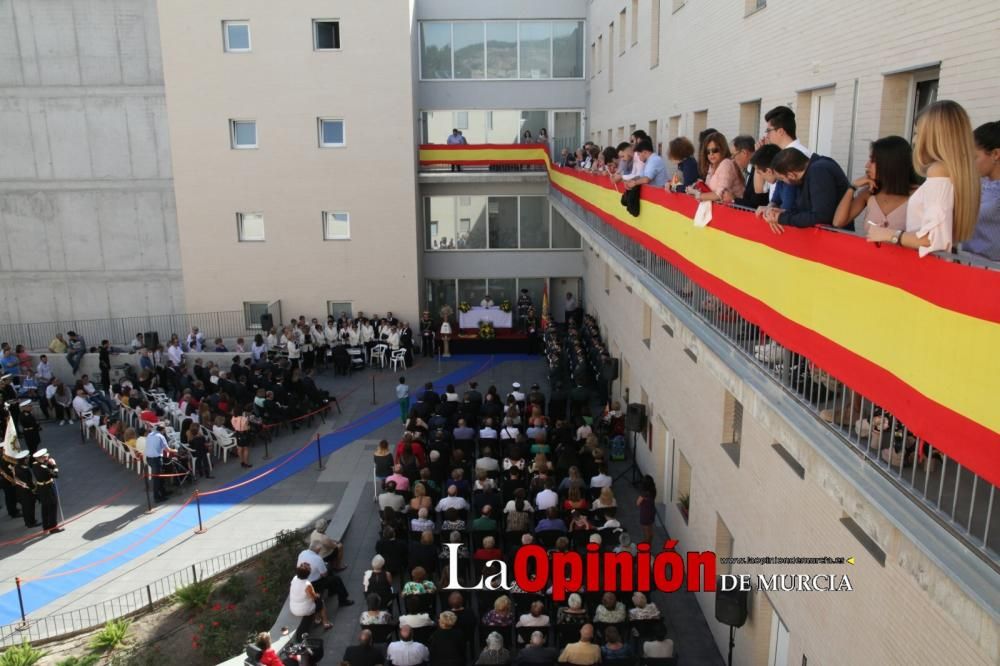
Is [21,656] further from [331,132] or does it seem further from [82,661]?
[331,132]

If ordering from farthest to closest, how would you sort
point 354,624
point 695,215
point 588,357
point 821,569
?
point 588,357 → point 354,624 → point 695,215 → point 821,569

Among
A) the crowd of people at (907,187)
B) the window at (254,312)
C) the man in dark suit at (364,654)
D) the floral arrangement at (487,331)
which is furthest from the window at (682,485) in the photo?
the window at (254,312)

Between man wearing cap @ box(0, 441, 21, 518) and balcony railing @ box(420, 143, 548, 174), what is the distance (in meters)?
17.3

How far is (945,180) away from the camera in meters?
3.74

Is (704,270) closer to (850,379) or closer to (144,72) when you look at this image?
(850,379)

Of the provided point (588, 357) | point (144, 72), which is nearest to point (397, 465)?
point (588, 357)

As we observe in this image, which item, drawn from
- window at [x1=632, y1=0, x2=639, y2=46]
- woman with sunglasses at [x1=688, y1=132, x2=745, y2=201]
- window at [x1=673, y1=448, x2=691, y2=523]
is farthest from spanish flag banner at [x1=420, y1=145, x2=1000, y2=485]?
window at [x1=632, y1=0, x2=639, y2=46]

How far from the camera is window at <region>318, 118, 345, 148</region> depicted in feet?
88.8

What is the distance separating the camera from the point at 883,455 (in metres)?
4.40

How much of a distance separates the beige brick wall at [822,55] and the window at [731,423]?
145 inches

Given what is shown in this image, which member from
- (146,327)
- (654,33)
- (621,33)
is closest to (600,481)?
(654,33)

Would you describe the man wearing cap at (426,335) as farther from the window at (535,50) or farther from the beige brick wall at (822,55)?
the beige brick wall at (822,55)

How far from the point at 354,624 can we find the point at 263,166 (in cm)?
1960

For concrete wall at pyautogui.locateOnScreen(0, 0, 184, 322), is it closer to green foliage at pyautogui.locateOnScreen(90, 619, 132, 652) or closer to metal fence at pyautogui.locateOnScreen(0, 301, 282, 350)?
metal fence at pyautogui.locateOnScreen(0, 301, 282, 350)
